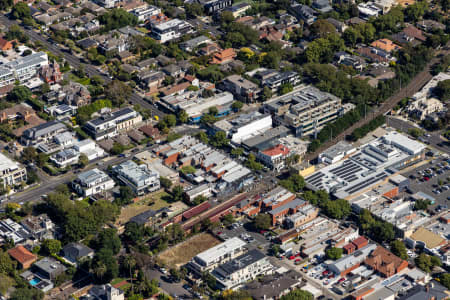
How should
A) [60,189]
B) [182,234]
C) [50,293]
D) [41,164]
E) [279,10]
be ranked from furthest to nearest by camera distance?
[279,10] < [41,164] < [60,189] < [182,234] < [50,293]

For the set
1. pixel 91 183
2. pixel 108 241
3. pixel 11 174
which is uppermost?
pixel 108 241

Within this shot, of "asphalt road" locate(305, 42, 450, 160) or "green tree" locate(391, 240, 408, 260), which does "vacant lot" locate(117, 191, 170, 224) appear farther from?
"green tree" locate(391, 240, 408, 260)

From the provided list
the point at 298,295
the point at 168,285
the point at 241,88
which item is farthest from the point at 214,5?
the point at 298,295

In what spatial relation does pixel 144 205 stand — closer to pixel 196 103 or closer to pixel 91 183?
pixel 91 183

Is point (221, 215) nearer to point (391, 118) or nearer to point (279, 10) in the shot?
point (391, 118)

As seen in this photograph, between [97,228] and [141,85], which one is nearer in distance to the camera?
[97,228]

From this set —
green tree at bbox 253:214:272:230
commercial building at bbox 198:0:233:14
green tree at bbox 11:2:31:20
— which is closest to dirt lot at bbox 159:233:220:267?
green tree at bbox 253:214:272:230

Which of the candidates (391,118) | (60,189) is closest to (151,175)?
(60,189)
